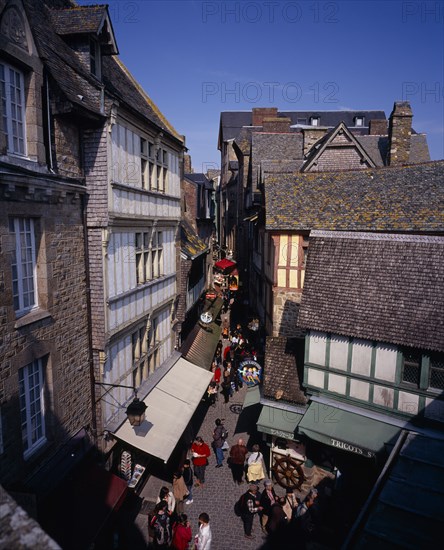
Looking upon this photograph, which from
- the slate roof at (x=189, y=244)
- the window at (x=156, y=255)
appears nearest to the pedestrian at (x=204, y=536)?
the window at (x=156, y=255)

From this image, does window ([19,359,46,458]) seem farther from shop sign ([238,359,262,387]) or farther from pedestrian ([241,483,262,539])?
shop sign ([238,359,262,387])

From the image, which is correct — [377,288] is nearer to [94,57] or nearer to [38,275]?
[38,275]

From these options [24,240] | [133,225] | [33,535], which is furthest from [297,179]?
[33,535]

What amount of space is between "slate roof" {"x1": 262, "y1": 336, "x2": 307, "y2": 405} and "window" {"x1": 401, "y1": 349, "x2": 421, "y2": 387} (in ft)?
9.60

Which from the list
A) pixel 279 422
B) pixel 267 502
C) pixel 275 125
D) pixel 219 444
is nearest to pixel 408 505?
pixel 267 502

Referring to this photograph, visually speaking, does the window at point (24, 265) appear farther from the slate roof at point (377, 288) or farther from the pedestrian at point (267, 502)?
the pedestrian at point (267, 502)

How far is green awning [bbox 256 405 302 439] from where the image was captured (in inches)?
439

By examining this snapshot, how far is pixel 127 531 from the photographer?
9727mm

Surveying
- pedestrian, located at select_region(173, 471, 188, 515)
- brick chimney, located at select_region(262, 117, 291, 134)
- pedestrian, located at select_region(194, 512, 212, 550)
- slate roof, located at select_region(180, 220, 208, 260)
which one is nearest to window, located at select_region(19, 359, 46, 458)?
pedestrian, located at select_region(194, 512, 212, 550)

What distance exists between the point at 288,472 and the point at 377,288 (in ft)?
18.9

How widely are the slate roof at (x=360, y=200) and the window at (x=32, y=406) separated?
32.7 feet

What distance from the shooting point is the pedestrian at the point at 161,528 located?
8.81 meters

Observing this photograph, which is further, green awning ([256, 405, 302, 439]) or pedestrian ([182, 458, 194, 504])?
green awning ([256, 405, 302, 439])

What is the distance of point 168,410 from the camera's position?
1188 cm
